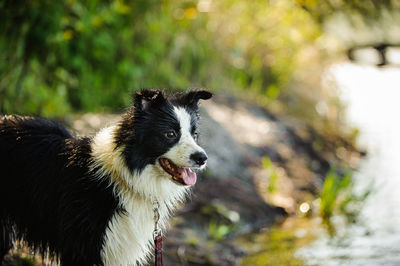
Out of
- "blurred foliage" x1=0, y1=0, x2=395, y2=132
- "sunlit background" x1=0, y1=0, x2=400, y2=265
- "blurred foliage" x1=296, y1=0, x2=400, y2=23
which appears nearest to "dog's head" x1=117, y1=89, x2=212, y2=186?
"sunlit background" x1=0, y1=0, x2=400, y2=265

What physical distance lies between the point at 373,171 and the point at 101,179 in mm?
6016

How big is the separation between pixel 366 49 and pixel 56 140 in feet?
31.0

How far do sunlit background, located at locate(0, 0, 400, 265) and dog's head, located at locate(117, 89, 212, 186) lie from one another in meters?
1.16

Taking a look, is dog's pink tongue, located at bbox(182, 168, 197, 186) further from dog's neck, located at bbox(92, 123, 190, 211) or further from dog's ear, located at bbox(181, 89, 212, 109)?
dog's ear, located at bbox(181, 89, 212, 109)

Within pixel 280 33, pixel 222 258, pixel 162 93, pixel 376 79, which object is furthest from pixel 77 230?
pixel 376 79

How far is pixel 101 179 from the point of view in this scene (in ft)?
9.63

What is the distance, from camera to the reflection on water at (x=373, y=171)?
4668 millimetres

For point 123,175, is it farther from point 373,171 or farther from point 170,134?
point 373,171

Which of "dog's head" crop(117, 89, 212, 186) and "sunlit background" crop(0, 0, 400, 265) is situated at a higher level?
"sunlit background" crop(0, 0, 400, 265)

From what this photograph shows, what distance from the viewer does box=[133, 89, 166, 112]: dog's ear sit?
2.90 meters

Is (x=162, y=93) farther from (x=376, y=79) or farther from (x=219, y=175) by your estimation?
(x=376, y=79)

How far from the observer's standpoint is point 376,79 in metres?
12.2

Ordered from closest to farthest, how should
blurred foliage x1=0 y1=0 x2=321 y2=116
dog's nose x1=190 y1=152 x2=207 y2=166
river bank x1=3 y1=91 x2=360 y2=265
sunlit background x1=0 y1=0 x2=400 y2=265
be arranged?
dog's nose x1=190 y1=152 x2=207 y2=166 < river bank x1=3 y1=91 x2=360 y2=265 < sunlit background x1=0 y1=0 x2=400 y2=265 < blurred foliage x1=0 y1=0 x2=321 y2=116

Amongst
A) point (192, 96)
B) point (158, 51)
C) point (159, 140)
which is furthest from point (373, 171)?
point (159, 140)
